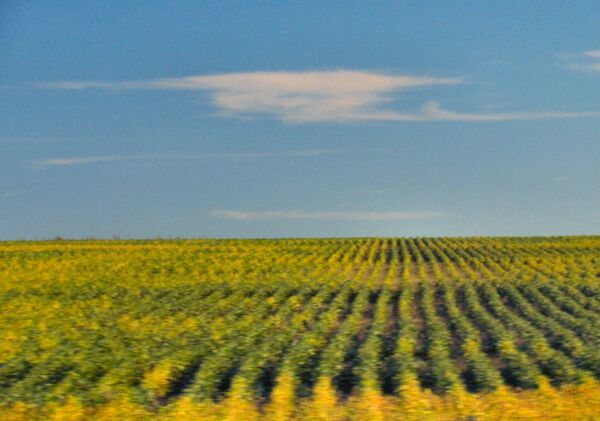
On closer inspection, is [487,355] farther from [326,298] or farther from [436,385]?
[326,298]

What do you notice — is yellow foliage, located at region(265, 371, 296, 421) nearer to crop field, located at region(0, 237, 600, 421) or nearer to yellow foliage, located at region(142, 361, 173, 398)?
crop field, located at region(0, 237, 600, 421)

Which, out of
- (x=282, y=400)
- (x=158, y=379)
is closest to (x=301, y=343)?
(x=158, y=379)

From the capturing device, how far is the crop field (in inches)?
527

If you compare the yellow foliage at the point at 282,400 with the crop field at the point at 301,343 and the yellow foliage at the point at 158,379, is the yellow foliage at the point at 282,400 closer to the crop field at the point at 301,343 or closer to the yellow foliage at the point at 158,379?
the crop field at the point at 301,343

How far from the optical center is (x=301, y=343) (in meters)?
17.6

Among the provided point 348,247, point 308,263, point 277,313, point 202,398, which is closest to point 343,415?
point 202,398

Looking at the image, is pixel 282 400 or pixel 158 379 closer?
pixel 282 400

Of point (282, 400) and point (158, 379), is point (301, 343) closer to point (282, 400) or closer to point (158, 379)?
point (158, 379)

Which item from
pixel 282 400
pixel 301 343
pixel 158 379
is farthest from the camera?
pixel 301 343

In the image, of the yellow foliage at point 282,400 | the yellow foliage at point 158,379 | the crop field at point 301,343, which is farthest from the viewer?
the yellow foliage at point 158,379

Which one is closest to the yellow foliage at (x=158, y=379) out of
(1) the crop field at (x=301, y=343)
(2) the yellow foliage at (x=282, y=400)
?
(1) the crop field at (x=301, y=343)

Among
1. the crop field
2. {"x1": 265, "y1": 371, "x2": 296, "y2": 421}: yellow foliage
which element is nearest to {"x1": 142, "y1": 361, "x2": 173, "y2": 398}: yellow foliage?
the crop field

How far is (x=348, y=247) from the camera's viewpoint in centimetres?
5441

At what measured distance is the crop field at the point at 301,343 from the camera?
1340 centimetres
